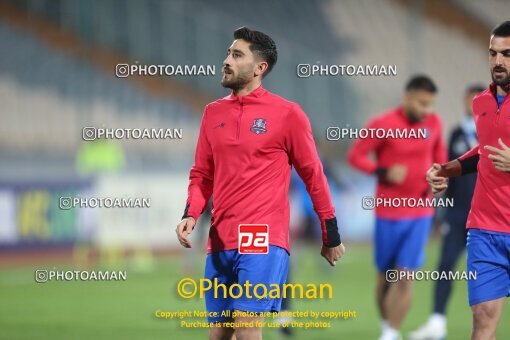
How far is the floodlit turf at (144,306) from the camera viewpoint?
8.73 meters

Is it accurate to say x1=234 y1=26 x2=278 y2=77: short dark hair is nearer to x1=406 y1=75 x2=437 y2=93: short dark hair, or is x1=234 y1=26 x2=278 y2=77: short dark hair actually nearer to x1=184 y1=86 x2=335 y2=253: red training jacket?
x1=184 y1=86 x2=335 y2=253: red training jacket

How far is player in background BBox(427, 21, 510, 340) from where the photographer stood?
5262 mm

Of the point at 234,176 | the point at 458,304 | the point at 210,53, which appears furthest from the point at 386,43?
the point at 234,176

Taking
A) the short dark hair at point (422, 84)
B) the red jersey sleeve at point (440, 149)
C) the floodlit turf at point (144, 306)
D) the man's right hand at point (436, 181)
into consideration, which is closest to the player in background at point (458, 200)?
the red jersey sleeve at point (440, 149)

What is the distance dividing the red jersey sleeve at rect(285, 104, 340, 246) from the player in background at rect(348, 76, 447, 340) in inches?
124

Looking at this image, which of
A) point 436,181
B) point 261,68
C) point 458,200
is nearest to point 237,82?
point 261,68

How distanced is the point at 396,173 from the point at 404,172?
0.08 metres

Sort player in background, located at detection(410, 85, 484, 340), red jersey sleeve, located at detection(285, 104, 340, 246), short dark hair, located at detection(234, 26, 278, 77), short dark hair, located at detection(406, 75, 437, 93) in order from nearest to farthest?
1. red jersey sleeve, located at detection(285, 104, 340, 246)
2. short dark hair, located at detection(234, 26, 278, 77)
3. short dark hair, located at detection(406, 75, 437, 93)
4. player in background, located at detection(410, 85, 484, 340)

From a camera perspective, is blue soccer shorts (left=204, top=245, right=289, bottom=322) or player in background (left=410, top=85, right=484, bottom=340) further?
player in background (left=410, top=85, right=484, bottom=340)

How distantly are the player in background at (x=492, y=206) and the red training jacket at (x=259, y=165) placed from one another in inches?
32.5

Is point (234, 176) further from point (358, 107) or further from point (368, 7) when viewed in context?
point (368, 7)

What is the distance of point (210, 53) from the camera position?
61.2 feet

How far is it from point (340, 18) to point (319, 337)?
41.0 ft

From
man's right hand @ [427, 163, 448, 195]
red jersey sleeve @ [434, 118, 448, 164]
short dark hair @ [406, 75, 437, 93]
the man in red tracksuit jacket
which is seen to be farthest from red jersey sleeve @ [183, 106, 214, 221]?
red jersey sleeve @ [434, 118, 448, 164]
